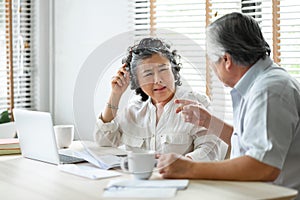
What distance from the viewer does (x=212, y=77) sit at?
11.2 feet

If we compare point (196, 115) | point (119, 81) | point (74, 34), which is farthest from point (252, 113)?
point (74, 34)

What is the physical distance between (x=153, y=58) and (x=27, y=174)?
0.81 m

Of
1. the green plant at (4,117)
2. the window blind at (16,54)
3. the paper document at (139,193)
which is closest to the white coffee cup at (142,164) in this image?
the paper document at (139,193)

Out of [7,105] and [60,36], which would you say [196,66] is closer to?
[60,36]

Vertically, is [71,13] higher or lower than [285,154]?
higher

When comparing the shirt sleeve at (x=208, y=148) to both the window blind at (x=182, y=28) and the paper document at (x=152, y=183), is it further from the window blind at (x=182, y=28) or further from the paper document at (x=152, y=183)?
the window blind at (x=182, y=28)

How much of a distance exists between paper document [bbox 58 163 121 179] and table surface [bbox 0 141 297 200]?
26 millimetres

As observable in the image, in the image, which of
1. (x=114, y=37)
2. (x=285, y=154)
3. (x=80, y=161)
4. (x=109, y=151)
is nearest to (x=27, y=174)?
(x=80, y=161)

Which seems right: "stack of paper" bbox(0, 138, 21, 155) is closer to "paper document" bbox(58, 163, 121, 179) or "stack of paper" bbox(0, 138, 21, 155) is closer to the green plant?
"paper document" bbox(58, 163, 121, 179)

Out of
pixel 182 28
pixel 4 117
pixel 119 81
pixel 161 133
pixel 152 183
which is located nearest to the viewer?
pixel 152 183

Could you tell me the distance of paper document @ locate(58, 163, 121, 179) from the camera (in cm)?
201

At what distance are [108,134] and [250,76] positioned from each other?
3.13ft

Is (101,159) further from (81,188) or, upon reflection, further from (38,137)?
(81,188)

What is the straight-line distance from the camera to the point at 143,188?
5.90 ft
